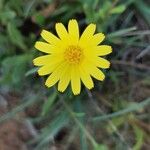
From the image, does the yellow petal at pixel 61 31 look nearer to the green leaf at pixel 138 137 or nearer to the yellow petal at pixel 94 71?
the yellow petal at pixel 94 71

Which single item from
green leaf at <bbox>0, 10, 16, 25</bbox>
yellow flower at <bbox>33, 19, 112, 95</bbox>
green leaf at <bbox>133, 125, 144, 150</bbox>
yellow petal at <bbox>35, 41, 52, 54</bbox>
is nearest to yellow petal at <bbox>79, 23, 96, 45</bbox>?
yellow flower at <bbox>33, 19, 112, 95</bbox>

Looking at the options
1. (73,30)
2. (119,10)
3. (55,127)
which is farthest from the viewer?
(55,127)

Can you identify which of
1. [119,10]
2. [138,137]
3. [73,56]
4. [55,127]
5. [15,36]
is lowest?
[138,137]

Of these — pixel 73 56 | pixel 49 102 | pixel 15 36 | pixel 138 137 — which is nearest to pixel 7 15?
pixel 15 36

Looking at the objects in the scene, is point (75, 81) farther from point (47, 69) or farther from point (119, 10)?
point (119, 10)

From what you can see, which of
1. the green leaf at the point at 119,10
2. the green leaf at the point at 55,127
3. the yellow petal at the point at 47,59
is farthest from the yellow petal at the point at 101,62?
the green leaf at the point at 55,127

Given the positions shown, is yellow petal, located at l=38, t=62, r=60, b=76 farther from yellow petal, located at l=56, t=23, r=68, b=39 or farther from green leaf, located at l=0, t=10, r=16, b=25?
green leaf, located at l=0, t=10, r=16, b=25

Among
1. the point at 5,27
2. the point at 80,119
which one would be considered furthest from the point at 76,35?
the point at 5,27
